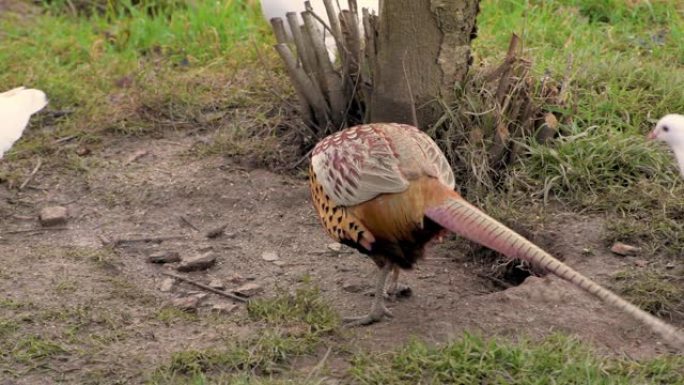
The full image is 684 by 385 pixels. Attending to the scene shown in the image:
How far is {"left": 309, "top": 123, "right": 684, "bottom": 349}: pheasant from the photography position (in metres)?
3.40

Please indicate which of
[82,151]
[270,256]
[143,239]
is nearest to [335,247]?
[270,256]

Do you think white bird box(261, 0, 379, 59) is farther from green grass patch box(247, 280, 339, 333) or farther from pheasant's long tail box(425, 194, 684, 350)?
pheasant's long tail box(425, 194, 684, 350)

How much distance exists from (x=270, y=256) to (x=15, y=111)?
1.48 m

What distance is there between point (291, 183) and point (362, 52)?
652 mm

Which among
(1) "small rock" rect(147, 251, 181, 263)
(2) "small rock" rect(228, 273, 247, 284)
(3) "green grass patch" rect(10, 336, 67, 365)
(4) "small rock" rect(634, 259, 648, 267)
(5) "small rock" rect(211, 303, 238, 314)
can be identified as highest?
(3) "green grass patch" rect(10, 336, 67, 365)

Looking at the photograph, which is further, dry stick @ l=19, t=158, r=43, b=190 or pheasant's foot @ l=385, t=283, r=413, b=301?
dry stick @ l=19, t=158, r=43, b=190

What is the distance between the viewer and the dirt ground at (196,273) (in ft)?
11.7

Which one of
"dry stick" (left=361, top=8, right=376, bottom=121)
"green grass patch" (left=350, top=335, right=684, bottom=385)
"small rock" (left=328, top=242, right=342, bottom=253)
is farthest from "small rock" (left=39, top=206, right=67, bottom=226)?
"green grass patch" (left=350, top=335, right=684, bottom=385)

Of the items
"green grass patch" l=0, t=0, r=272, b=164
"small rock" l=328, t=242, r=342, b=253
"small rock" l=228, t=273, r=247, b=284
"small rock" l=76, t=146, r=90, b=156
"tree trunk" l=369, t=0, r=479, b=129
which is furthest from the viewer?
"green grass patch" l=0, t=0, r=272, b=164

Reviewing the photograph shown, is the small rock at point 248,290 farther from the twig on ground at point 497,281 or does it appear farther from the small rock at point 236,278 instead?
the twig on ground at point 497,281

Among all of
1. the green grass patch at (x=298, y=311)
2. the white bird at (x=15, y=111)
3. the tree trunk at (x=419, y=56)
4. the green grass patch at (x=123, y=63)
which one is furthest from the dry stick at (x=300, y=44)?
the green grass patch at (x=298, y=311)

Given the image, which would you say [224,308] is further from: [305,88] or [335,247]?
[305,88]

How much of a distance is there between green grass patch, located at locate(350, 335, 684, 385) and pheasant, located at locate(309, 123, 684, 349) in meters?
0.15

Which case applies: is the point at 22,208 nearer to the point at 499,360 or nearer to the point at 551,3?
the point at 499,360
